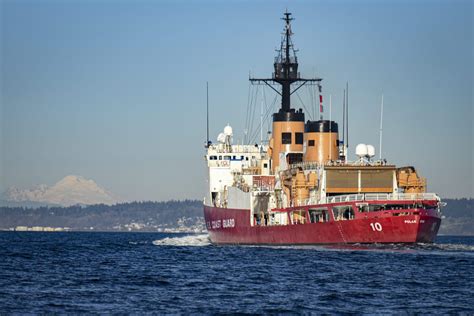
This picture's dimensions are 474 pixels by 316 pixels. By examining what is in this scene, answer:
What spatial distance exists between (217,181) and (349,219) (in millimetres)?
35151

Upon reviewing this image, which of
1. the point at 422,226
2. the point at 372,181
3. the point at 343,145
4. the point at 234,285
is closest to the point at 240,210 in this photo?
the point at 343,145

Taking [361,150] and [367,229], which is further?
[361,150]

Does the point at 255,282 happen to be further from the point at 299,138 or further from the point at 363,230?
the point at 299,138

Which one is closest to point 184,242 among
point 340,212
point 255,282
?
point 340,212

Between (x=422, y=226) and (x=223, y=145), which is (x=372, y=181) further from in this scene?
(x=223, y=145)

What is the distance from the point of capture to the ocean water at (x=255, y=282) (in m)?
44.3

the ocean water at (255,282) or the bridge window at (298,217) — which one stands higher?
the bridge window at (298,217)

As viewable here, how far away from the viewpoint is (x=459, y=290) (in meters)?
49.7

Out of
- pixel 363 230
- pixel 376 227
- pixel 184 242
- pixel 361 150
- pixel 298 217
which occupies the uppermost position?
pixel 361 150

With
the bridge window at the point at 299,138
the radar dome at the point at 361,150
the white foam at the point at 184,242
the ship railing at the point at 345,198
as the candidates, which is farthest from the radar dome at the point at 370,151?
the white foam at the point at 184,242

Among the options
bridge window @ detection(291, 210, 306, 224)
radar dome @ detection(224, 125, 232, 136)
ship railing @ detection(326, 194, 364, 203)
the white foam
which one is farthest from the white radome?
ship railing @ detection(326, 194, 364, 203)

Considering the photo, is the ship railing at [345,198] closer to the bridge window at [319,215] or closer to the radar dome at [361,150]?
the bridge window at [319,215]

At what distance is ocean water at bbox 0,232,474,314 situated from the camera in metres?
44.3

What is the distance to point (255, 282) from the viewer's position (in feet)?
176
